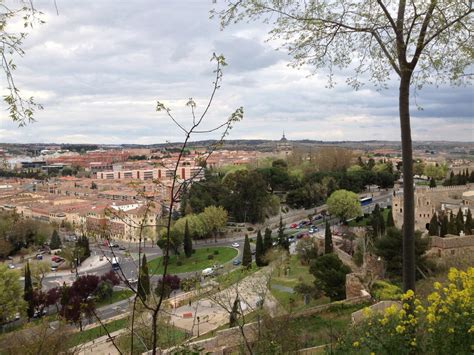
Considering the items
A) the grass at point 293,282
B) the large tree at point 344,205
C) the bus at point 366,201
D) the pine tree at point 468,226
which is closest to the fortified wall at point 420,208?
the pine tree at point 468,226

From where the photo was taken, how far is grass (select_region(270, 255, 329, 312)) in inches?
573

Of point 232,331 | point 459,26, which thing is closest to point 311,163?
point 232,331

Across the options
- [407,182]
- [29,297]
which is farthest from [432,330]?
[29,297]

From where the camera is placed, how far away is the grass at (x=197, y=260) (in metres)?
25.2

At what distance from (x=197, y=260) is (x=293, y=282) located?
9980 millimetres

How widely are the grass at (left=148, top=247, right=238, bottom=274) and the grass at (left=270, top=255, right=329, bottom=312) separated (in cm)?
541

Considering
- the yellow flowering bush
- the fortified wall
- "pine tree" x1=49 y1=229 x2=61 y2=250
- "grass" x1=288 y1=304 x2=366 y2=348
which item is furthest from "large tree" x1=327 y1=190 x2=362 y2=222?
the yellow flowering bush

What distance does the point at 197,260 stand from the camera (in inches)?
1053

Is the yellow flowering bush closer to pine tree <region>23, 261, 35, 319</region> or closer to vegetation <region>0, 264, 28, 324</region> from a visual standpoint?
vegetation <region>0, 264, 28, 324</region>

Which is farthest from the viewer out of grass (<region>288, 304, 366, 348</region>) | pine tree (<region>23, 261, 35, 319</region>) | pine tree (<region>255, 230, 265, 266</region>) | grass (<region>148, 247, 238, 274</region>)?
grass (<region>148, 247, 238, 274</region>)

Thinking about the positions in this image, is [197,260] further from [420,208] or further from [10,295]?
[420,208]

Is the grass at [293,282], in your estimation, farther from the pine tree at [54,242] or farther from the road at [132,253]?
the pine tree at [54,242]

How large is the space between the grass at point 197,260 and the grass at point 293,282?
541 cm

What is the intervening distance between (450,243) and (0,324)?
17557mm
